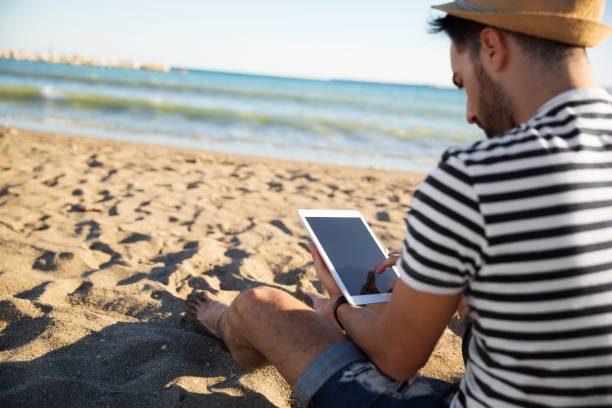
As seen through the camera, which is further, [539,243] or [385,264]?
[385,264]

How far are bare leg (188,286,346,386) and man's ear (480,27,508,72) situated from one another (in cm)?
88

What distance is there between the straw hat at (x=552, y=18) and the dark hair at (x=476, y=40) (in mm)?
17

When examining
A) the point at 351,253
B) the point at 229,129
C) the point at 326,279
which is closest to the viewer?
the point at 326,279

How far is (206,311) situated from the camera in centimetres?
216

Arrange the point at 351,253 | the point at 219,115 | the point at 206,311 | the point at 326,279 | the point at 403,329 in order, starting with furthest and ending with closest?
1. the point at 219,115
2. the point at 206,311
3. the point at 351,253
4. the point at 326,279
5. the point at 403,329

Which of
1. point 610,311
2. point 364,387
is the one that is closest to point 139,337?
point 364,387

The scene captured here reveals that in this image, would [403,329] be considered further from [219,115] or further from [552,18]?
[219,115]

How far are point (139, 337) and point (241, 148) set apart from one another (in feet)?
21.4

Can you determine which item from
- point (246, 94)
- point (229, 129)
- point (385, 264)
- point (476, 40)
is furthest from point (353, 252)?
point (246, 94)

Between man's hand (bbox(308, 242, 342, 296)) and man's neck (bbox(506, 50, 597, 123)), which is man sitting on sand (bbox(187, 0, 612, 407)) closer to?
man's neck (bbox(506, 50, 597, 123))

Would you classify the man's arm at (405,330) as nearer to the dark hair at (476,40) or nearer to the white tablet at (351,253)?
the white tablet at (351,253)

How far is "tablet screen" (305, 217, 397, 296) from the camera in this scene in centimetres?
171

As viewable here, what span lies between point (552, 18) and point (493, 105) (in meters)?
0.23

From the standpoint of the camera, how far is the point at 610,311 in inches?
36.2
